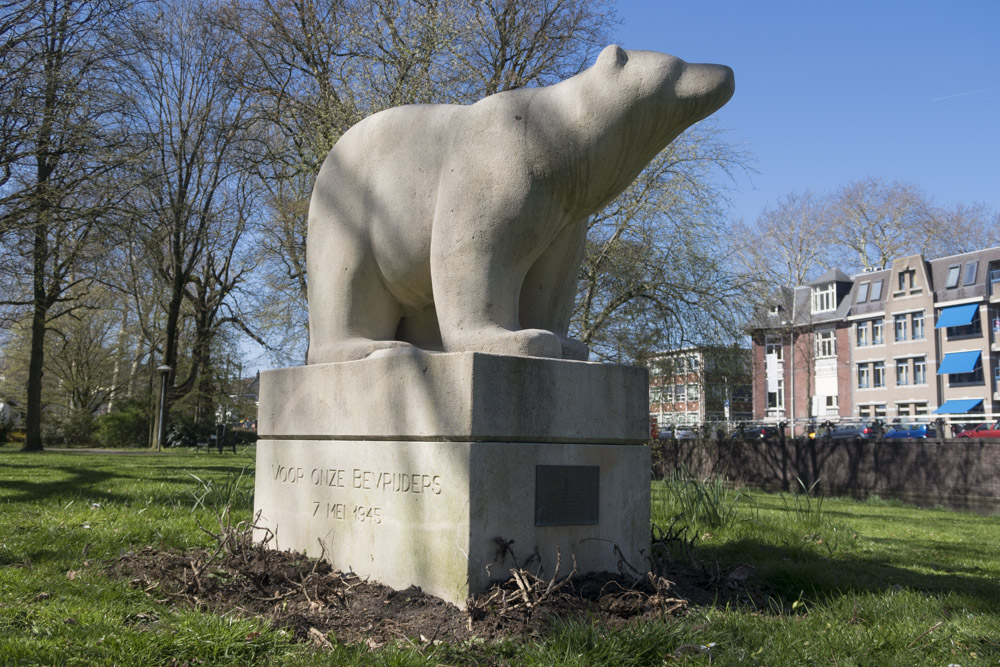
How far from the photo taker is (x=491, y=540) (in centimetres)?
351

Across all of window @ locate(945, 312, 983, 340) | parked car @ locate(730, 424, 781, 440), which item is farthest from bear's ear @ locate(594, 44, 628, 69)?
window @ locate(945, 312, 983, 340)

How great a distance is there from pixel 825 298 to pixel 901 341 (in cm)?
689

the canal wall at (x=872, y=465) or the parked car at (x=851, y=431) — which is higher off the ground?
the parked car at (x=851, y=431)

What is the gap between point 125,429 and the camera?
29922 millimetres

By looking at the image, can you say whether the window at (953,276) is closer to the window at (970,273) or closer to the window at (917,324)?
the window at (970,273)

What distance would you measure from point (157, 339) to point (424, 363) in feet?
96.3

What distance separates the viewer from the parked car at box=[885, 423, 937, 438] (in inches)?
1124

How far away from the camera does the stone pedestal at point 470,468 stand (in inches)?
138

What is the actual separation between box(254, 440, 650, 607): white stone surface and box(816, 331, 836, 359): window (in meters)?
48.4

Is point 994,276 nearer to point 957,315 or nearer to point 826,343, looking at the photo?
point 957,315

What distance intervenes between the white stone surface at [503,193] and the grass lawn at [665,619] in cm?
140

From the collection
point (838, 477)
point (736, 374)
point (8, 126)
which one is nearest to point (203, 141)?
point (8, 126)

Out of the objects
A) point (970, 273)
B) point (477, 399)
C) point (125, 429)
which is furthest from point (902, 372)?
point (477, 399)

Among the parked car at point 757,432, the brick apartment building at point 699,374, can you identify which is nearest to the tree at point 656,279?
the brick apartment building at point 699,374
